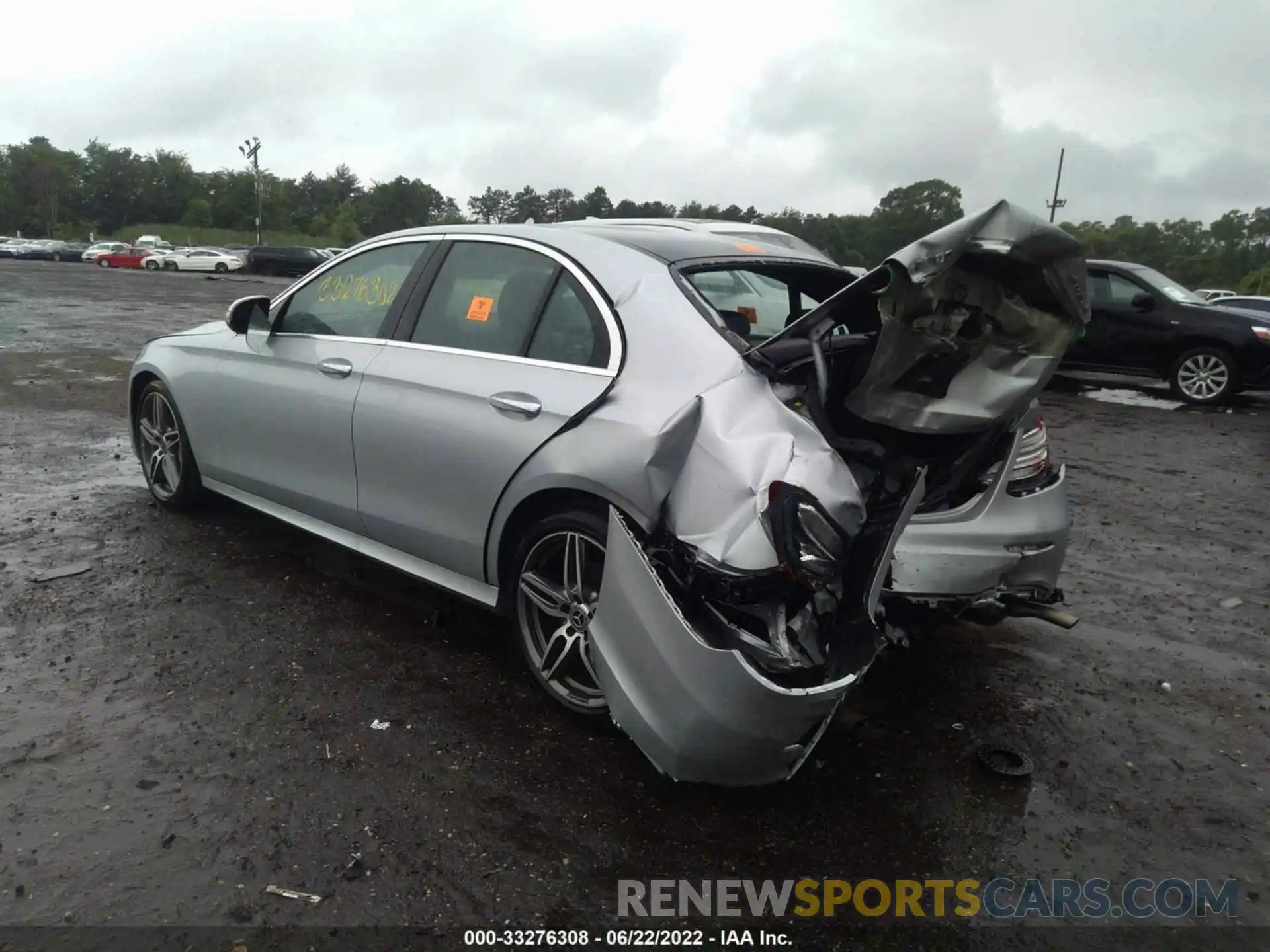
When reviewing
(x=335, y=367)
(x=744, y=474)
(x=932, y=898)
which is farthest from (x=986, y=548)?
(x=335, y=367)

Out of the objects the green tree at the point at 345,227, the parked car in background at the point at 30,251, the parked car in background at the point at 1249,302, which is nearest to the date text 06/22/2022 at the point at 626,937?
the parked car in background at the point at 1249,302

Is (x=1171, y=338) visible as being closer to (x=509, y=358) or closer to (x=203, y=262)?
(x=509, y=358)

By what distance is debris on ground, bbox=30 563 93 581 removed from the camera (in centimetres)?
449

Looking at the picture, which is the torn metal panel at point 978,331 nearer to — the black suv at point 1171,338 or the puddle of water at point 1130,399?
the black suv at point 1171,338

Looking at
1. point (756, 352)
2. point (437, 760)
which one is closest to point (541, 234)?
point (756, 352)

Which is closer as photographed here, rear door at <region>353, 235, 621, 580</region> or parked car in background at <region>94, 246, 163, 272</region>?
rear door at <region>353, 235, 621, 580</region>

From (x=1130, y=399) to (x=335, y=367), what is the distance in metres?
11.0

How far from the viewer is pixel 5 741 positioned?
3156 millimetres

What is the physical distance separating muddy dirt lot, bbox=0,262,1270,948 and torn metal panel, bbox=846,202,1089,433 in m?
1.21

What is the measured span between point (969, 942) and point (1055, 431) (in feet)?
26.0

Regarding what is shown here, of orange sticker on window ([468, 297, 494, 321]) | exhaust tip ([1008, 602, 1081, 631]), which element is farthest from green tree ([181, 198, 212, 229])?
exhaust tip ([1008, 602, 1081, 631])

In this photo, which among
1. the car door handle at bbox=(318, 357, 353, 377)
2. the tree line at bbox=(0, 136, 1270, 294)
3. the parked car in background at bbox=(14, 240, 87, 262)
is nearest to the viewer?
the car door handle at bbox=(318, 357, 353, 377)

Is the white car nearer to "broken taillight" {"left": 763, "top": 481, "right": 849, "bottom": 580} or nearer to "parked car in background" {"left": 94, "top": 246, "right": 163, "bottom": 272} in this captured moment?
"parked car in background" {"left": 94, "top": 246, "right": 163, "bottom": 272}

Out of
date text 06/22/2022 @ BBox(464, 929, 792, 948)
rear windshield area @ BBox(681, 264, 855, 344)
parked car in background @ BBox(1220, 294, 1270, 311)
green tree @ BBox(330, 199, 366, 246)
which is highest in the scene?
green tree @ BBox(330, 199, 366, 246)
